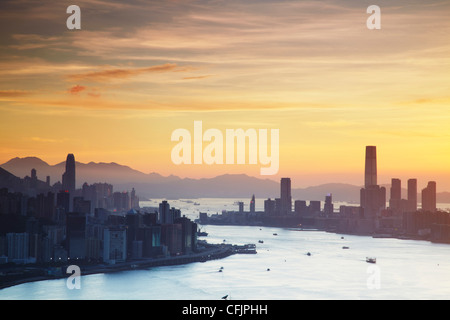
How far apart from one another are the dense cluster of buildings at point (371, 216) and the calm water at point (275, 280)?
68.1 ft

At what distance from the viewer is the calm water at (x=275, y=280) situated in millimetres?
21562

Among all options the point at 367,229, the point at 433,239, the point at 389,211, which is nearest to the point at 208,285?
the point at 433,239

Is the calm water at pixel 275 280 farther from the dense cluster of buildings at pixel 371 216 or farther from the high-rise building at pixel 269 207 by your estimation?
the high-rise building at pixel 269 207

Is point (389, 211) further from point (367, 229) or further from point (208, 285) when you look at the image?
point (208, 285)

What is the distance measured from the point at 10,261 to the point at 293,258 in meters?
15.3

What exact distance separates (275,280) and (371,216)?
44.5 m

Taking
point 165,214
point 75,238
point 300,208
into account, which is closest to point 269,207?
point 300,208

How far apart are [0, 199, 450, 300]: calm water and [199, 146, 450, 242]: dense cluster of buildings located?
818 inches

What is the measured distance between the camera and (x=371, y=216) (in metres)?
67.6

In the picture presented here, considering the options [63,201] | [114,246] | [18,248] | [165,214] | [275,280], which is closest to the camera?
[275,280]

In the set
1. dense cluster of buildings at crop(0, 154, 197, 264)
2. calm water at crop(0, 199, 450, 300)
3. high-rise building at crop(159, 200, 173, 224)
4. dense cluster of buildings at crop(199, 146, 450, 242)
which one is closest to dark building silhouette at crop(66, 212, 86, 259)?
dense cluster of buildings at crop(0, 154, 197, 264)

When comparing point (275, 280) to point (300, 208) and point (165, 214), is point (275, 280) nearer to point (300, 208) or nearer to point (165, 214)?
→ point (165, 214)

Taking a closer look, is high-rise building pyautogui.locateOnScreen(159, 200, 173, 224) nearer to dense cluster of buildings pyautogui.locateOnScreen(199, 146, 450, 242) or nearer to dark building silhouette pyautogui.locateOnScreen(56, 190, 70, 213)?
dark building silhouette pyautogui.locateOnScreen(56, 190, 70, 213)
